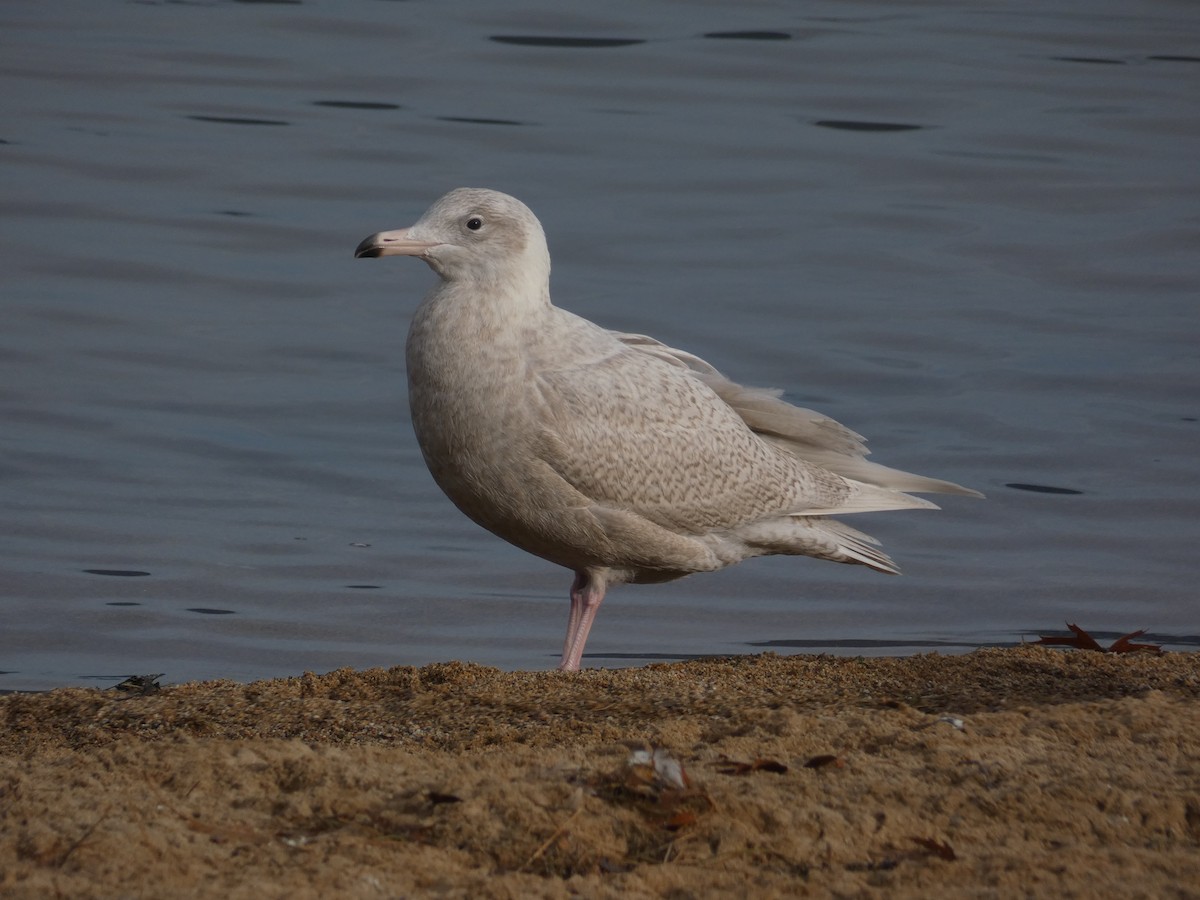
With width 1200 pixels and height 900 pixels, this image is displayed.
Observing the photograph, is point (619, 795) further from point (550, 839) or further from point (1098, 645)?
point (1098, 645)

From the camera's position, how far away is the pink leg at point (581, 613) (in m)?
6.75

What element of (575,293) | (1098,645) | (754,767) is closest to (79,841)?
(754,767)

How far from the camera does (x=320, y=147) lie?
1739 cm

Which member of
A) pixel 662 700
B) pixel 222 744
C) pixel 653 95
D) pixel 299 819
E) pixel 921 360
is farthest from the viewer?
pixel 653 95

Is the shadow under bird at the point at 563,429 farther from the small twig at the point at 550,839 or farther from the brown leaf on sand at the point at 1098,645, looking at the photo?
the small twig at the point at 550,839

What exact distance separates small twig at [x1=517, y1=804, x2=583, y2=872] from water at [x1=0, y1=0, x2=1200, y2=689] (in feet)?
13.1

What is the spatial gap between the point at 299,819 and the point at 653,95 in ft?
53.8

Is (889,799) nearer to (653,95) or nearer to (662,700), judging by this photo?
(662,700)

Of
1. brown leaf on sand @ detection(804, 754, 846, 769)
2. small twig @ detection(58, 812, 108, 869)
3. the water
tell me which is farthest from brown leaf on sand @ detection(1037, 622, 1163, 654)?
small twig @ detection(58, 812, 108, 869)

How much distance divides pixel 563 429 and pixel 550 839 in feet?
8.74

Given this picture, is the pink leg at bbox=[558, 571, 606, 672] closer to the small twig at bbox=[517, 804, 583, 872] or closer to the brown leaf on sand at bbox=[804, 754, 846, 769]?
the brown leaf on sand at bbox=[804, 754, 846, 769]

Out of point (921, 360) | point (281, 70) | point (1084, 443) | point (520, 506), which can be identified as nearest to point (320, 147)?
point (281, 70)

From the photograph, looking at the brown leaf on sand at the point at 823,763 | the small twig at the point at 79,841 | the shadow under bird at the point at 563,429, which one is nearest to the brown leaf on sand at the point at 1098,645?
the shadow under bird at the point at 563,429

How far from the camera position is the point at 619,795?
401 cm
